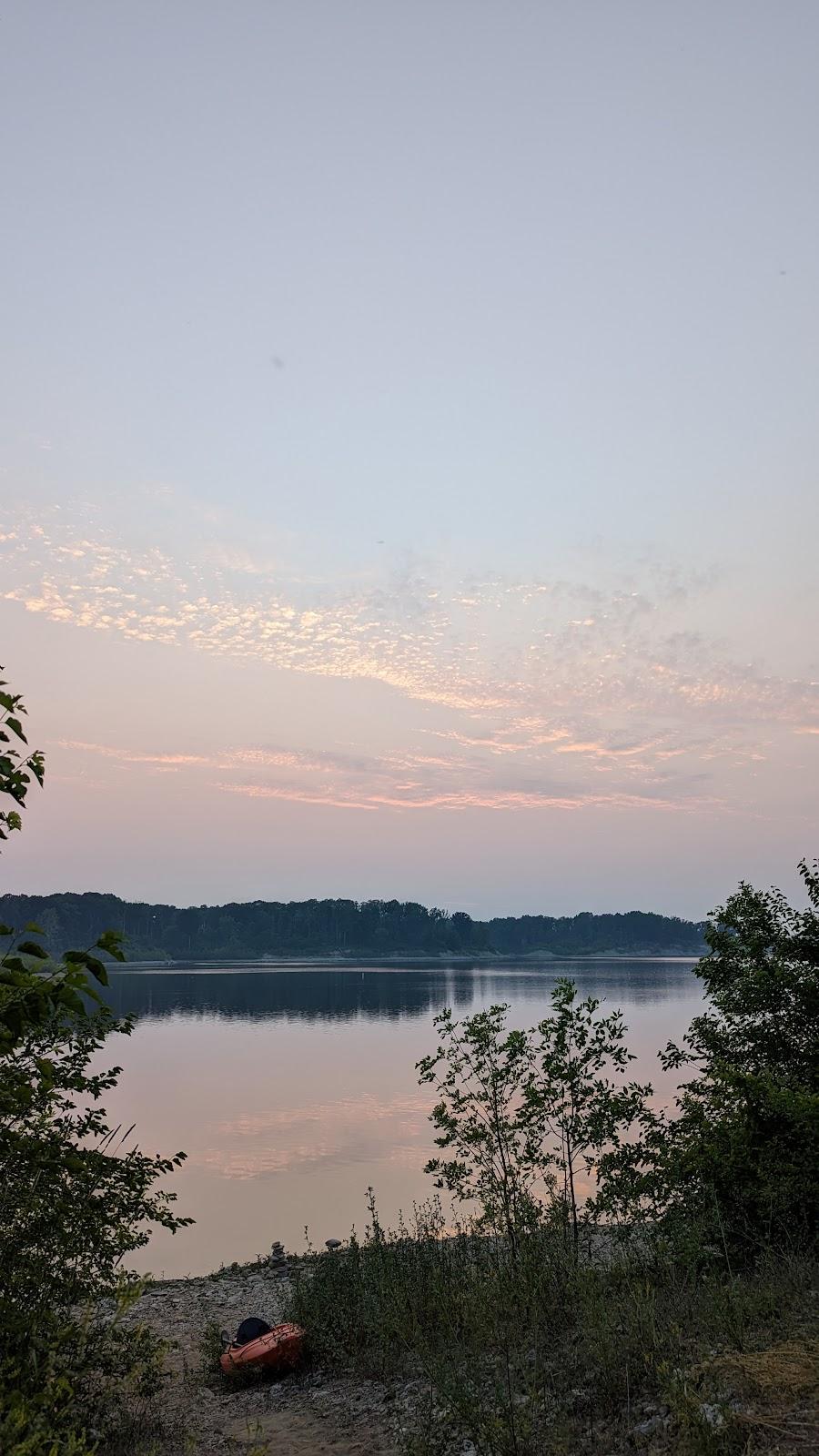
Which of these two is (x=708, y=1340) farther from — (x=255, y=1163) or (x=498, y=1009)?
(x=255, y=1163)

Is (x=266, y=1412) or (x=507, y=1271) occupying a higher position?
(x=507, y=1271)

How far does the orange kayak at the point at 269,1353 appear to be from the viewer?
11875mm

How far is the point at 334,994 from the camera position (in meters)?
113

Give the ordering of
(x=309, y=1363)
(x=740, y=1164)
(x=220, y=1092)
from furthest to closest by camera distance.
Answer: (x=220, y=1092) < (x=309, y=1363) < (x=740, y=1164)

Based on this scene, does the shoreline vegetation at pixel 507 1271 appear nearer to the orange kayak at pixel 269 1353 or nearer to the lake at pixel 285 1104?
the orange kayak at pixel 269 1353

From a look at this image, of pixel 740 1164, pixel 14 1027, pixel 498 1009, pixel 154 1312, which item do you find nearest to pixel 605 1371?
pixel 740 1164

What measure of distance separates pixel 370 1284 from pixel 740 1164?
5.14m

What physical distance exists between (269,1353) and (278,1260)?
9.21 meters

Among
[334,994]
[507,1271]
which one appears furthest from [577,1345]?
[334,994]

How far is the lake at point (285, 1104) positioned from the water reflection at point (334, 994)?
83cm

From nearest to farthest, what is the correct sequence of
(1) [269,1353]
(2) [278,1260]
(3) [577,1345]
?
(3) [577,1345] < (1) [269,1353] < (2) [278,1260]

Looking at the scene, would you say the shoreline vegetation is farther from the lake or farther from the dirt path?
the lake

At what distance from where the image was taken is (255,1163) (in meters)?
30.8

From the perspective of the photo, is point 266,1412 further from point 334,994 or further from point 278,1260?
point 334,994
